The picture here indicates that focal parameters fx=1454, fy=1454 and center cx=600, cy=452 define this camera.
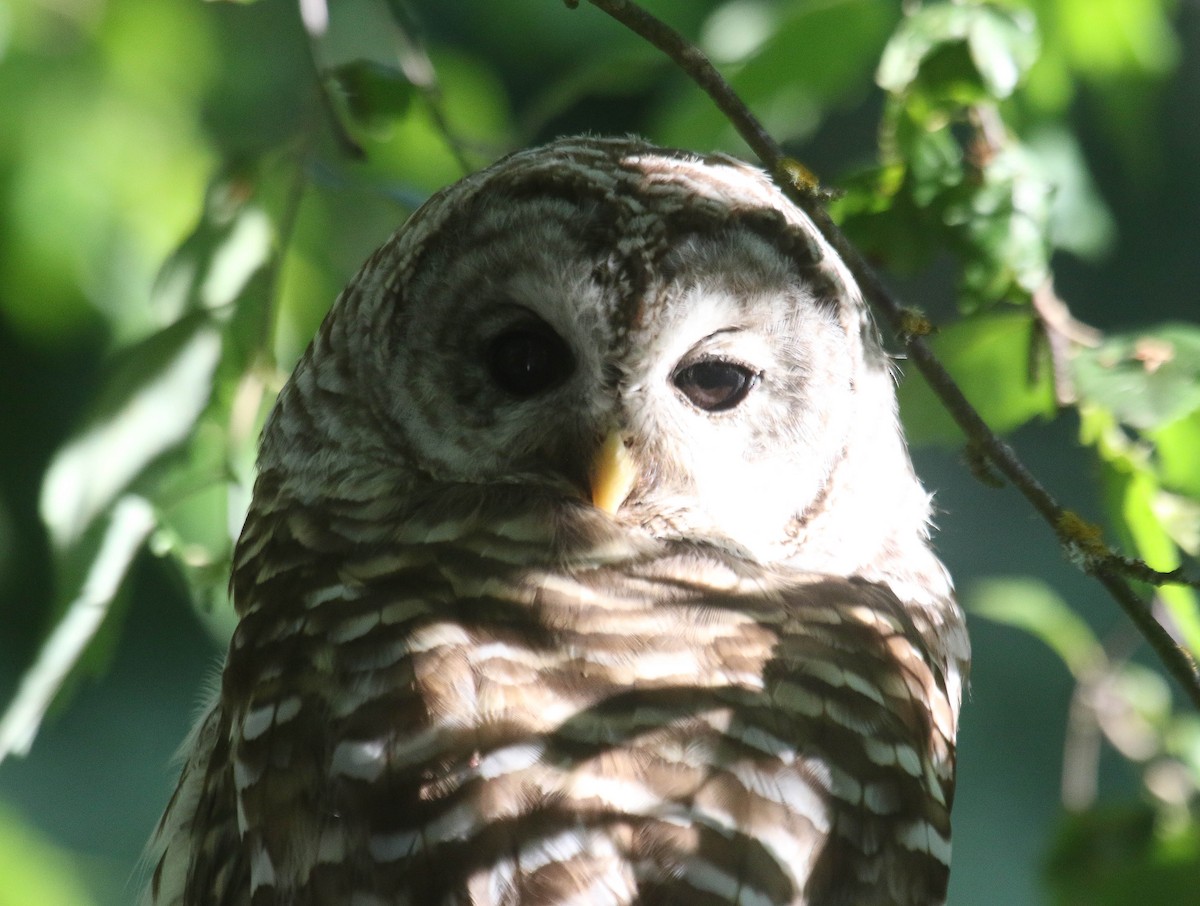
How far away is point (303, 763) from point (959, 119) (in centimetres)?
104

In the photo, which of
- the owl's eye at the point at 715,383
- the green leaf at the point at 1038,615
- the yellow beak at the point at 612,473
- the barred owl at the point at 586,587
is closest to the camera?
the barred owl at the point at 586,587

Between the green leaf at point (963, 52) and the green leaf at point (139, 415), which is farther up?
the green leaf at point (963, 52)

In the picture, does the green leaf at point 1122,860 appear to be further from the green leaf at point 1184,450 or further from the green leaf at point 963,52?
the green leaf at point 963,52

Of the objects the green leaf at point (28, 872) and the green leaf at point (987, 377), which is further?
the green leaf at point (28, 872)

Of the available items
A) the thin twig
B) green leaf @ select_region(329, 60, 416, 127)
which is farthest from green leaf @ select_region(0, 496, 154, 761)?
the thin twig

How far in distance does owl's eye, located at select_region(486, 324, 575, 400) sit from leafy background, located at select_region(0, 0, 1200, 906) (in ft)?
0.85

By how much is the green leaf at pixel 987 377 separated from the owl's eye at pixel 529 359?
43 centimetres

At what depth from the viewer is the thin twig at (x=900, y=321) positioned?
1209 millimetres

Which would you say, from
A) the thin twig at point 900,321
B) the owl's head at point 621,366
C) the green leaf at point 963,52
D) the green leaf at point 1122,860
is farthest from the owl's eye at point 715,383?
the green leaf at point 1122,860

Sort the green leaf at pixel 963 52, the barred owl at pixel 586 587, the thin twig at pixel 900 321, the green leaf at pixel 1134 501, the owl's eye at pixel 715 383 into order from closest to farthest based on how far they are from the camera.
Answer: the thin twig at pixel 900 321 → the barred owl at pixel 586 587 → the green leaf at pixel 1134 501 → the green leaf at pixel 963 52 → the owl's eye at pixel 715 383

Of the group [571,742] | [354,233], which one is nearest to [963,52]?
[571,742]

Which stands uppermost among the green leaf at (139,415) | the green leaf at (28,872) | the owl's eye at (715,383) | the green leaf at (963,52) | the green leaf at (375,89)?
the green leaf at (963,52)

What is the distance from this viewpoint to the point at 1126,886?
191cm

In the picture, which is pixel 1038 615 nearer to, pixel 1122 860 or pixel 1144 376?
pixel 1122 860
